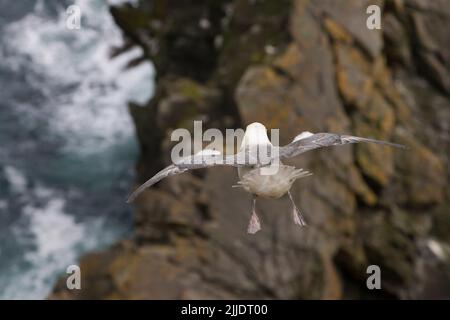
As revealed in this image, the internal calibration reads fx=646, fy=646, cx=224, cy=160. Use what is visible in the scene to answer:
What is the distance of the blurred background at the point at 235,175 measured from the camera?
1201cm

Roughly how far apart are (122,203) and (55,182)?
95.5 inches

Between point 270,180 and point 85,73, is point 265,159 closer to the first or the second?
point 270,180

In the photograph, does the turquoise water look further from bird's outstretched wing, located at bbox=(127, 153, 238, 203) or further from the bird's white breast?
bird's outstretched wing, located at bbox=(127, 153, 238, 203)

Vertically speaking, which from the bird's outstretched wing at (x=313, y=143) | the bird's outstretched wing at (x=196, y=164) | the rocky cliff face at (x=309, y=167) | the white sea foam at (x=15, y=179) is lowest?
the bird's outstretched wing at (x=196, y=164)

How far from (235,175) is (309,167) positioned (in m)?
1.78

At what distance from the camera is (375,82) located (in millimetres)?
14758

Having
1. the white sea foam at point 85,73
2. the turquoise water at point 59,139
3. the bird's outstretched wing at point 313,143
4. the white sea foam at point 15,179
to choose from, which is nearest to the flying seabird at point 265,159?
the bird's outstretched wing at point 313,143

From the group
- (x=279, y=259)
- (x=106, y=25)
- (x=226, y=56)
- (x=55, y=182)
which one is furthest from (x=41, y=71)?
(x=279, y=259)

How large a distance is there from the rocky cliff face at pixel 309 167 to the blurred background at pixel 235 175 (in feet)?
0.11

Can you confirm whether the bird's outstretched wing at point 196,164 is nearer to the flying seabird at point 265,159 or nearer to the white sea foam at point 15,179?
the flying seabird at point 265,159

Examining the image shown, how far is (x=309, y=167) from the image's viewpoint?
42.5 ft

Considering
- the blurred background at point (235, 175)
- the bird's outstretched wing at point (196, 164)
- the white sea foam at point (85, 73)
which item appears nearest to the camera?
the bird's outstretched wing at point (196, 164)

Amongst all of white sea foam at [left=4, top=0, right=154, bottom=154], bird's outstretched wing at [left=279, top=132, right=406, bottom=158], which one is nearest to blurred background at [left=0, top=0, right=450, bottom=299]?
white sea foam at [left=4, top=0, right=154, bottom=154]

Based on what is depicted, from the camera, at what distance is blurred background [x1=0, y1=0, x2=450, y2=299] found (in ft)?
39.4
